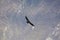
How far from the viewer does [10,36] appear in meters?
2.25

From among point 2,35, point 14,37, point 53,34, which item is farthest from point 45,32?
point 2,35

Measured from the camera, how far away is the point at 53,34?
6.36ft

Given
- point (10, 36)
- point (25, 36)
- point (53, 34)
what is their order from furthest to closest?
point (10, 36)
point (25, 36)
point (53, 34)

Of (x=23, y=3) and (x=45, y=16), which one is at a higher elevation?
(x=23, y=3)

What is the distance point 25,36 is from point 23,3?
36 centimetres

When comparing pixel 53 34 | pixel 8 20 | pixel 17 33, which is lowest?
pixel 53 34

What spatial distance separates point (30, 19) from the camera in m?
2.13

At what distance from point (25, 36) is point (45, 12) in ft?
1.02

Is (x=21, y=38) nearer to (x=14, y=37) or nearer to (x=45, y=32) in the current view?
(x=14, y=37)

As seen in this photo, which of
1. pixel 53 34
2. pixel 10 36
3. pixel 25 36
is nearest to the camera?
pixel 53 34

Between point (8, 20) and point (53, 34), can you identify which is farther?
point (8, 20)

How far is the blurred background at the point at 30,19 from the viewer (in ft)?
6.50

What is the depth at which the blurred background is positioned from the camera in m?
1.98

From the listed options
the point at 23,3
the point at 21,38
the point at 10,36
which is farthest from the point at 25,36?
the point at 23,3
